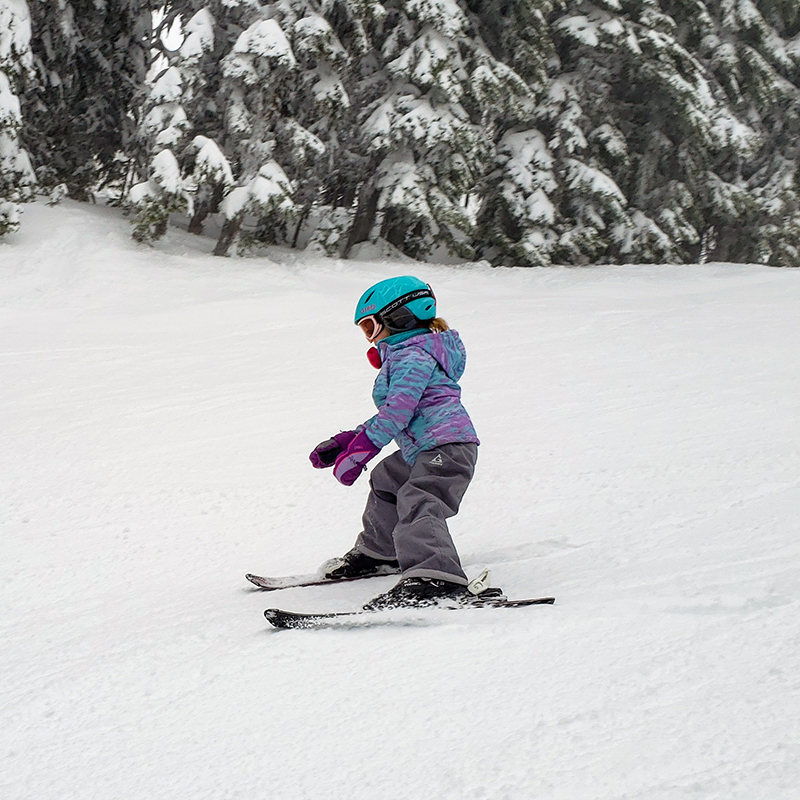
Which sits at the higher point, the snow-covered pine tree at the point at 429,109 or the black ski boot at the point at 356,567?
the snow-covered pine tree at the point at 429,109

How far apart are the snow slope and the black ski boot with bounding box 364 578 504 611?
→ 120 mm

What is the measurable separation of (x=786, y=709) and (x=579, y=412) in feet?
14.3

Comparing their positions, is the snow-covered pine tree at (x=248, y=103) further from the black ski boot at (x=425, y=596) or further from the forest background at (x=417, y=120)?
the black ski boot at (x=425, y=596)

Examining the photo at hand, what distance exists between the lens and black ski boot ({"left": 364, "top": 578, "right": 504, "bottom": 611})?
9.46ft

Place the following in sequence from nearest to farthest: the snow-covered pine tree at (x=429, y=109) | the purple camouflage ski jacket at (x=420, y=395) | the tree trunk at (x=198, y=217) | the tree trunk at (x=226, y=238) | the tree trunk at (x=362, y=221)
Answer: the purple camouflage ski jacket at (x=420, y=395), the tree trunk at (x=226, y=238), the snow-covered pine tree at (x=429, y=109), the tree trunk at (x=198, y=217), the tree trunk at (x=362, y=221)

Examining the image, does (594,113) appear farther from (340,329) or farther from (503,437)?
(503,437)

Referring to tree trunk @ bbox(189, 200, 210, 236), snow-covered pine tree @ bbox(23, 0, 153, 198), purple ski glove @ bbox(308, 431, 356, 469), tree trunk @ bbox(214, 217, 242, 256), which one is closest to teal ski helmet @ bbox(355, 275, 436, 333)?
purple ski glove @ bbox(308, 431, 356, 469)

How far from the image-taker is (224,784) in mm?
1922

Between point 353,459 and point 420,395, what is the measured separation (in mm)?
379

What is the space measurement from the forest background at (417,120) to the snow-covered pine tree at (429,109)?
37mm

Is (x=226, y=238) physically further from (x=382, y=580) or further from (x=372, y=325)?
(x=382, y=580)

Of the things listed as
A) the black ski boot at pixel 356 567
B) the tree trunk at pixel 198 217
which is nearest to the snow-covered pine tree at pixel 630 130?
the tree trunk at pixel 198 217

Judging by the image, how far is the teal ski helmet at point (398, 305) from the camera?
3260 millimetres

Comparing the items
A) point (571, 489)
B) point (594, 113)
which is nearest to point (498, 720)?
→ point (571, 489)
